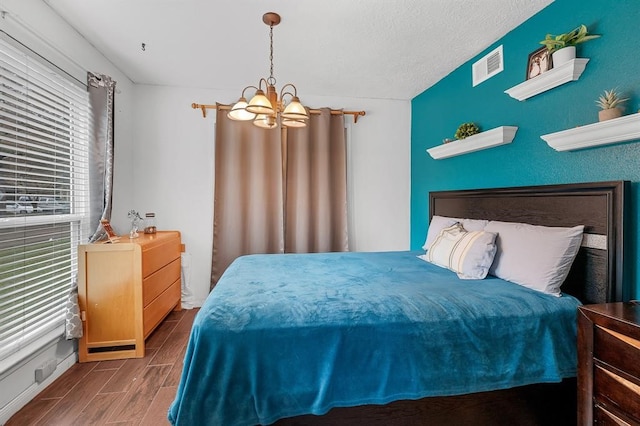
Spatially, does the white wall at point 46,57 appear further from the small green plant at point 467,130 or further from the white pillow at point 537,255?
the small green plant at point 467,130

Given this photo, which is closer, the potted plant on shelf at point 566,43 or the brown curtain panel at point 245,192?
the potted plant on shelf at point 566,43

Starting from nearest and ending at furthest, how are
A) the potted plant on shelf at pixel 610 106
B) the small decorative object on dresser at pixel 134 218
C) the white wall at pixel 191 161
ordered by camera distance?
the potted plant on shelf at pixel 610 106 → the white wall at pixel 191 161 → the small decorative object on dresser at pixel 134 218

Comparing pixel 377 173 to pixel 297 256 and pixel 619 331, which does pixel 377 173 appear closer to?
pixel 297 256

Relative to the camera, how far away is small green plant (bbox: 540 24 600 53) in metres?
1.63

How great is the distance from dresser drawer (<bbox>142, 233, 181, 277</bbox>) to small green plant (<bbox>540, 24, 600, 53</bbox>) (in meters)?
3.12

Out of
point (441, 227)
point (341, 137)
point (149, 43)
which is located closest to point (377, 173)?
point (341, 137)

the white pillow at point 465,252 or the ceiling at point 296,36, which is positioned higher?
the ceiling at point 296,36

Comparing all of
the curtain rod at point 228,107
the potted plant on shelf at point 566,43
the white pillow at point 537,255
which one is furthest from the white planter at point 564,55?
the curtain rod at point 228,107

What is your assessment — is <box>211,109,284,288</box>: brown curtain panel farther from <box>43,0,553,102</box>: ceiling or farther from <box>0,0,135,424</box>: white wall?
<box>0,0,135,424</box>: white wall

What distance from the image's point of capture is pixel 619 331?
111cm

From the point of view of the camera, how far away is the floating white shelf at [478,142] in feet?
7.07

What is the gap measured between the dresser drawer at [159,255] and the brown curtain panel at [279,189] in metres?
0.39

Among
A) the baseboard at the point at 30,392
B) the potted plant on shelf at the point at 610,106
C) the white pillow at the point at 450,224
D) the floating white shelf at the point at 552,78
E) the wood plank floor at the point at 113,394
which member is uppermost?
the floating white shelf at the point at 552,78

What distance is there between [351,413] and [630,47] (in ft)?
7.39
